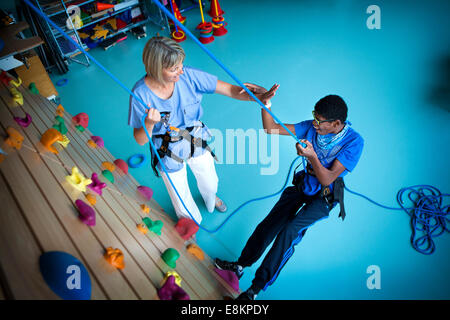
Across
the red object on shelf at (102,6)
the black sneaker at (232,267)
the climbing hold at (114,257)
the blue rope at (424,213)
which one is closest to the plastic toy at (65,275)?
the climbing hold at (114,257)

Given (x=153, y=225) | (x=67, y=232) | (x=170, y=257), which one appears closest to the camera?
(x=67, y=232)

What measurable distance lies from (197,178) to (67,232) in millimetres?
1139

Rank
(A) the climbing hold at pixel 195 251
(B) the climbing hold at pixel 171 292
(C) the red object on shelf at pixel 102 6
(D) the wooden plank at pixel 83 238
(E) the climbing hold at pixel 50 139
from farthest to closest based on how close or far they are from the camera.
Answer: (C) the red object on shelf at pixel 102 6 → (A) the climbing hold at pixel 195 251 → (E) the climbing hold at pixel 50 139 → (B) the climbing hold at pixel 171 292 → (D) the wooden plank at pixel 83 238

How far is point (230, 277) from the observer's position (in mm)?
2234

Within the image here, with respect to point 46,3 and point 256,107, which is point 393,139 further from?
point 46,3

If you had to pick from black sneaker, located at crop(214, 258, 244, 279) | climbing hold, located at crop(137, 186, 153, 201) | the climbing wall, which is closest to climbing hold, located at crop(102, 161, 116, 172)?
the climbing wall

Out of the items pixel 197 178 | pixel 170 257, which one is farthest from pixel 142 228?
pixel 197 178

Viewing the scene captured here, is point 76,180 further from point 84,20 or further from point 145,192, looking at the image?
point 84,20

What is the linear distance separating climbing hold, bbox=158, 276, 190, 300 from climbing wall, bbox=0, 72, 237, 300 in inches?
1.5

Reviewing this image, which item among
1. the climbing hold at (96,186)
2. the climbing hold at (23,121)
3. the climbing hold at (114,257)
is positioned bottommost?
the climbing hold at (114,257)

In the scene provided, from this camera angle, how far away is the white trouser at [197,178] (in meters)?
2.22

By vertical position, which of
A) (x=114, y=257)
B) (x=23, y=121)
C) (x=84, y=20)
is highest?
(x=84, y=20)

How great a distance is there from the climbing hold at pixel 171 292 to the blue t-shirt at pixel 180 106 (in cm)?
82

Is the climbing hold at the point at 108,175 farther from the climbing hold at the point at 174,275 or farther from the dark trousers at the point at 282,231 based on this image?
the dark trousers at the point at 282,231
